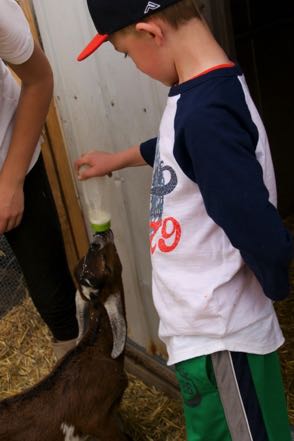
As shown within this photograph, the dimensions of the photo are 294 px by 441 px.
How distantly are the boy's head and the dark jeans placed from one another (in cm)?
83

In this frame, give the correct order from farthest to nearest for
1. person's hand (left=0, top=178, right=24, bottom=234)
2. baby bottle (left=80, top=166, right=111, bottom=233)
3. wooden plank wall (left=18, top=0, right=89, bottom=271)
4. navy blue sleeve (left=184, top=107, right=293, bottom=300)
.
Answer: wooden plank wall (left=18, top=0, right=89, bottom=271), baby bottle (left=80, top=166, right=111, bottom=233), person's hand (left=0, top=178, right=24, bottom=234), navy blue sleeve (left=184, top=107, right=293, bottom=300)

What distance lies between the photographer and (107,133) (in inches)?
90.8

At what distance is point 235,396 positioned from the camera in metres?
1.42

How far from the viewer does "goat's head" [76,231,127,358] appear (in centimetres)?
198

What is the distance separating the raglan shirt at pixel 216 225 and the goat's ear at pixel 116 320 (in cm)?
46

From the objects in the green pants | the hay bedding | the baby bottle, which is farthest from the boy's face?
the hay bedding

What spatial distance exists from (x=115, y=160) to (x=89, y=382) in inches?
30.7

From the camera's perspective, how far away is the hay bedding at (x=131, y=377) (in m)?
2.43

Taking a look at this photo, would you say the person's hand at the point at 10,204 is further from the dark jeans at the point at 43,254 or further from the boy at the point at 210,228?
the boy at the point at 210,228

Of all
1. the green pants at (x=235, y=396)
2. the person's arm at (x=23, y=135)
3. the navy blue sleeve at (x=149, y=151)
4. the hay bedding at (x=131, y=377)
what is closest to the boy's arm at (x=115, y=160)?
the navy blue sleeve at (x=149, y=151)

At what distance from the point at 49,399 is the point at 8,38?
116 cm

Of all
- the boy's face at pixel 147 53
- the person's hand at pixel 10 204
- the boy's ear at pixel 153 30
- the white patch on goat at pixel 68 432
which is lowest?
the white patch on goat at pixel 68 432

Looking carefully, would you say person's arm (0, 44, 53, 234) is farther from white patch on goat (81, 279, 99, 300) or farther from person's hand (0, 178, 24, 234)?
white patch on goat (81, 279, 99, 300)

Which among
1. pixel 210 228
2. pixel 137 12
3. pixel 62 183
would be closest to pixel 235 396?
pixel 210 228
